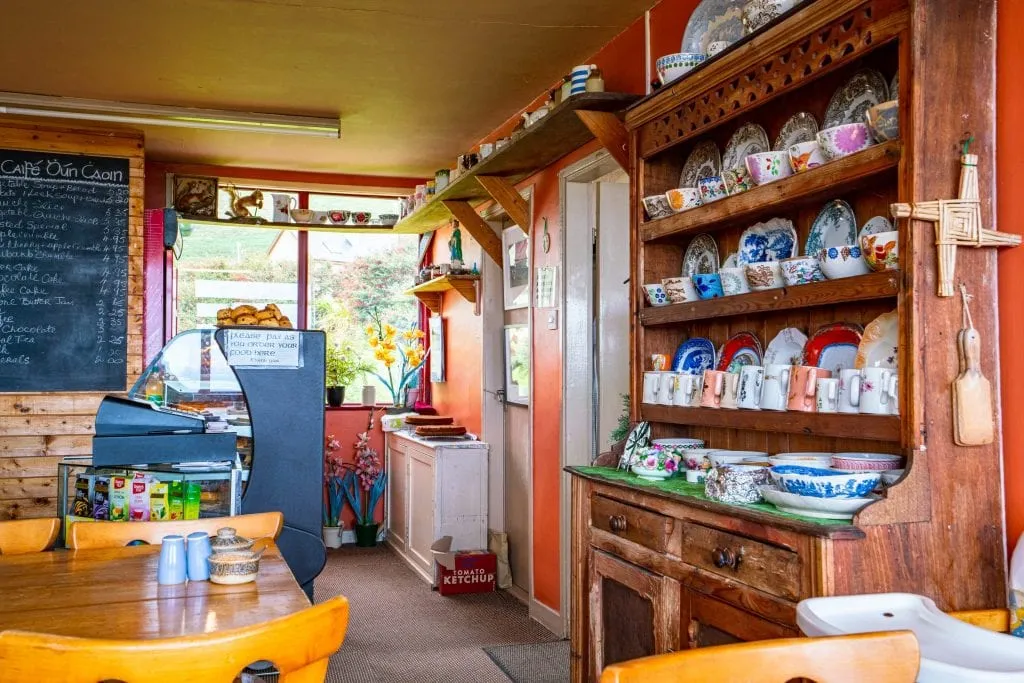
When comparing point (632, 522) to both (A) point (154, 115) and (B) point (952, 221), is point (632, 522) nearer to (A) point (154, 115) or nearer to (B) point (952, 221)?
(B) point (952, 221)

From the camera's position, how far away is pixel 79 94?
4773 millimetres

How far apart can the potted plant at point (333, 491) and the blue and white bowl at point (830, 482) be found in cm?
473

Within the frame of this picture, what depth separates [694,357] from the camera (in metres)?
2.94

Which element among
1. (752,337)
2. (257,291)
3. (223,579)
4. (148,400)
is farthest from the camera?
(257,291)

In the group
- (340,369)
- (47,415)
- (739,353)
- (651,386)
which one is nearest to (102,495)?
(651,386)

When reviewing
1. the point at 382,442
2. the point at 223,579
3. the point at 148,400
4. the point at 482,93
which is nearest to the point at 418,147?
the point at 482,93

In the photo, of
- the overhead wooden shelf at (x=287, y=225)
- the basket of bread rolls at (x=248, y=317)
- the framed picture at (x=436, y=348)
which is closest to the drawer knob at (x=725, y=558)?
the basket of bread rolls at (x=248, y=317)

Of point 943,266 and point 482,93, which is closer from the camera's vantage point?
point 943,266

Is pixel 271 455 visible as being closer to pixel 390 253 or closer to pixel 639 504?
pixel 639 504

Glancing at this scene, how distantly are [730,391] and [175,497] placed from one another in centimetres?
171

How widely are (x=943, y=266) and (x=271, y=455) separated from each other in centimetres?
218

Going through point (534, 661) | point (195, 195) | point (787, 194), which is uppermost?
point (195, 195)

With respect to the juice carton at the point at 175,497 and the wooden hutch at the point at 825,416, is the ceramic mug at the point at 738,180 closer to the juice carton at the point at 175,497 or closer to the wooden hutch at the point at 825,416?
the wooden hutch at the point at 825,416

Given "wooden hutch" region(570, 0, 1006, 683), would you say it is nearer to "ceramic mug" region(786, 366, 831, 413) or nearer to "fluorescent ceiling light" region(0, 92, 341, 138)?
"ceramic mug" region(786, 366, 831, 413)
